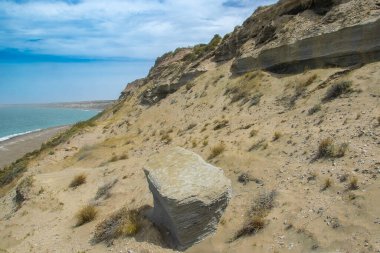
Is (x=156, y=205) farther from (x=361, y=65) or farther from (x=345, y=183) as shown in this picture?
(x=361, y=65)

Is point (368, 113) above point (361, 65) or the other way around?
the other way around

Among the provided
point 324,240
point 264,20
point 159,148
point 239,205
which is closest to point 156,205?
point 239,205

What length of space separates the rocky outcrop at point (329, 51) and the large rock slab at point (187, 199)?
914 cm

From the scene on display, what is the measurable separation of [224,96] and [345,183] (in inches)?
570

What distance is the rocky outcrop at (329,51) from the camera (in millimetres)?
14820

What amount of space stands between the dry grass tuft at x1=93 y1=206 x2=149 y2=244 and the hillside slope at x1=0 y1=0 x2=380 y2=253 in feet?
0.33

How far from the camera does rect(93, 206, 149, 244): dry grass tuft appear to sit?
9617 mm

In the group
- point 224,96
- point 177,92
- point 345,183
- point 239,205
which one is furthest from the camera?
point 177,92

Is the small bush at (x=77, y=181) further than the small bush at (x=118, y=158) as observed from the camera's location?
No

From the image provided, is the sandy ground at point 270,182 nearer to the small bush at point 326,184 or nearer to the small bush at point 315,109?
the small bush at point 326,184

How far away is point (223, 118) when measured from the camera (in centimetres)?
1922

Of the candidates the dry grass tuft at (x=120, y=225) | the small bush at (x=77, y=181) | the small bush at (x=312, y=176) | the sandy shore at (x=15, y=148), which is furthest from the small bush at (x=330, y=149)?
the sandy shore at (x=15, y=148)

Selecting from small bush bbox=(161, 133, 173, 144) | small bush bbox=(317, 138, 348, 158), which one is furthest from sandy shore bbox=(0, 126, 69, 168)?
small bush bbox=(317, 138, 348, 158)

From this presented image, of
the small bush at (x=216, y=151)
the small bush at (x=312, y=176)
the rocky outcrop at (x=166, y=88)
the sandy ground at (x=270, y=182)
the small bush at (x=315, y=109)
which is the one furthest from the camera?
the rocky outcrop at (x=166, y=88)
